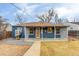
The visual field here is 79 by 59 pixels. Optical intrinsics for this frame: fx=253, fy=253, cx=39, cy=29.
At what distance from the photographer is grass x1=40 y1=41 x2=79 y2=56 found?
14.7 feet

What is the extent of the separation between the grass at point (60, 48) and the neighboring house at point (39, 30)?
12 centimetres

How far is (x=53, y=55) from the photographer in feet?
14.7

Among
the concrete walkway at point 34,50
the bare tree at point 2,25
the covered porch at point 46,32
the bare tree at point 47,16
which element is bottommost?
the concrete walkway at point 34,50

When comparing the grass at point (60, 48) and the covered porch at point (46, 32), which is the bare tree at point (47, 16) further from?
the grass at point (60, 48)

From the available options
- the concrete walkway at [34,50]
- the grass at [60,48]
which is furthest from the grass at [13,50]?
the grass at [60,48]

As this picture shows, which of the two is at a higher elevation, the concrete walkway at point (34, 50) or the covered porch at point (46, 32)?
the covered porch at point (46, 32)

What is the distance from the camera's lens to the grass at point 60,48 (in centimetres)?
448

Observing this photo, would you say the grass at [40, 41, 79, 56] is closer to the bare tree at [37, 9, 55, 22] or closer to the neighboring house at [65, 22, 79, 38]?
the neighboring house at [65, 22, 79, 38]

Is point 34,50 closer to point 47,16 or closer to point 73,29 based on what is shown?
point 47,16

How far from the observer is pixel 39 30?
4.47m

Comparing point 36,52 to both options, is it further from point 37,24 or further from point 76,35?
point 76,35

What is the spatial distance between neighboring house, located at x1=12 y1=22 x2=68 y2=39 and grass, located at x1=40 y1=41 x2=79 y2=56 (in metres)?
0.12

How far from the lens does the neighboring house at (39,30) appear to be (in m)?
4.45

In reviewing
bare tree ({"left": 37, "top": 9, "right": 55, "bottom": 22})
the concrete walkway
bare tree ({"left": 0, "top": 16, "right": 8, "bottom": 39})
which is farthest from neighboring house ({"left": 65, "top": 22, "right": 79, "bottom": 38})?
bare tree ({"left": 0, "top": 16, "right": 8, "bottom": 39})
